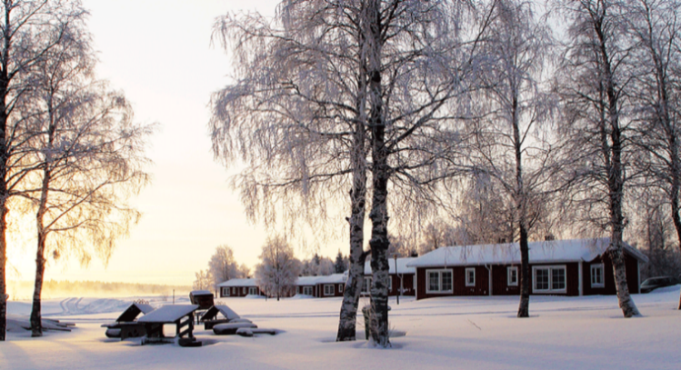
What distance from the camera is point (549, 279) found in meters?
36.9

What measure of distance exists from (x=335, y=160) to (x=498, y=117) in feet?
11.4

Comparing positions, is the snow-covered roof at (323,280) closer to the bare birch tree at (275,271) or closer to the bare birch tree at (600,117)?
the bare birch tree at (275,271)

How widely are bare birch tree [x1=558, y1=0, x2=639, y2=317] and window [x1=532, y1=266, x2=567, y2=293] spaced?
2027 centimetres

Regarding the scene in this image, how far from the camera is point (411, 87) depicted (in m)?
10.8

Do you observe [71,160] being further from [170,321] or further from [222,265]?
[222,265]

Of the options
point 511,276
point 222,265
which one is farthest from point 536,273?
point 222,265

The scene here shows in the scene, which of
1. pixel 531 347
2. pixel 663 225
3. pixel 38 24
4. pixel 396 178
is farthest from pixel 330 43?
pixel 663 225

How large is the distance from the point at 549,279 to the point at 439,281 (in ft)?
26.9

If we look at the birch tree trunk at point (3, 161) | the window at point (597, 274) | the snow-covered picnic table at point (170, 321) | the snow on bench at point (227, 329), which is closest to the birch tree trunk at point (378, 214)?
the snow-covered picnic table at point (170, 321)

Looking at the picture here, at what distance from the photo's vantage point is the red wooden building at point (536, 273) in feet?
117

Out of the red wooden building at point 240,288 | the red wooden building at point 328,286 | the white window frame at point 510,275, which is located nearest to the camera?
the white window frame at point 510,275

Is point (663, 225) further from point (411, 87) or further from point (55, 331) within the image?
point (55, 331)

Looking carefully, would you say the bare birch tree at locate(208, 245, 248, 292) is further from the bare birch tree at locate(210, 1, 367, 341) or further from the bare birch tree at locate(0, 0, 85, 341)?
the bare birch tree at locate(210, 1, 367, 341)

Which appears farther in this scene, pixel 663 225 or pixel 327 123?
pixel 663 225
